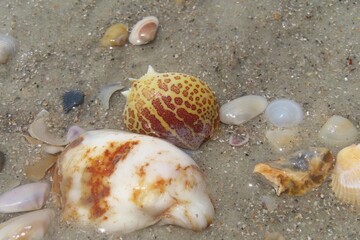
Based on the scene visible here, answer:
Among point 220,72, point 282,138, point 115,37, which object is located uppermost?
point 115,37

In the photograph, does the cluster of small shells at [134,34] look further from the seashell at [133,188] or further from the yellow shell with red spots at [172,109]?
the seashell at [133,188]

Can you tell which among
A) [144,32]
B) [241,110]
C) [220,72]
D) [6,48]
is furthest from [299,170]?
[6,48]

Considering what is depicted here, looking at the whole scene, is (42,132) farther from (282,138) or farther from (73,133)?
(282,138)

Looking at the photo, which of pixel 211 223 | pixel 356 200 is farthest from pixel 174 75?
pixel 356 200

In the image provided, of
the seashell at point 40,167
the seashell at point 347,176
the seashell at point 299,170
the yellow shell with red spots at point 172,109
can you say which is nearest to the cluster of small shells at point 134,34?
the yellow shell with red spots at point 172,109

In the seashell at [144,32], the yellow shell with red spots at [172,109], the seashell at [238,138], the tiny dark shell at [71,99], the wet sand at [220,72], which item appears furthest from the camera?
the seashell at [144,32]

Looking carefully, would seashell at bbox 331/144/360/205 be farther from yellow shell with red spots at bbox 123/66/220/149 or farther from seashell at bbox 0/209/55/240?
seashell at bbox 0/209/55/240
